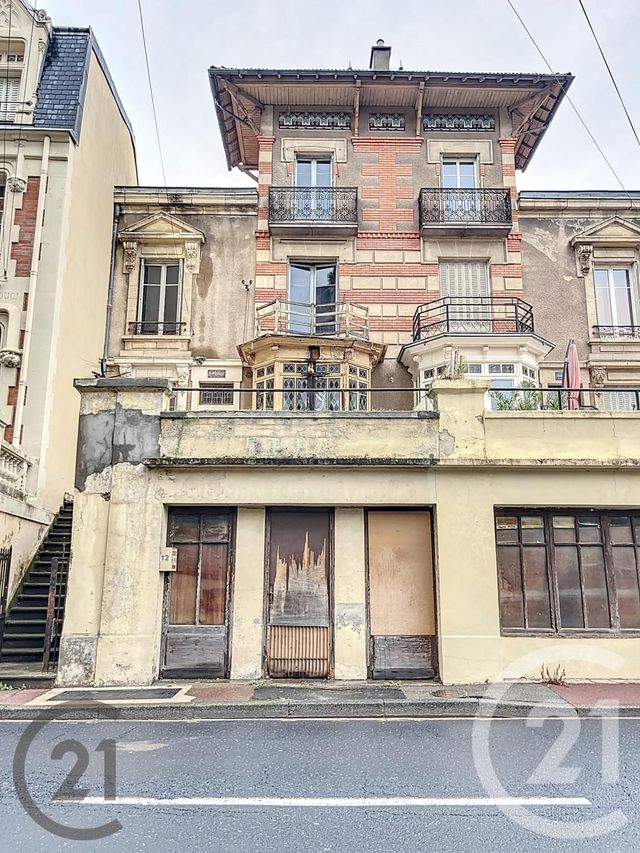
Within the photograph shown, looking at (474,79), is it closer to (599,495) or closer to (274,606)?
(599,495)

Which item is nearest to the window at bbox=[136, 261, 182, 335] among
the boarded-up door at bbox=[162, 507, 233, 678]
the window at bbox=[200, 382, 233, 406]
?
the window at bbox=[200, 382, 233, 406]

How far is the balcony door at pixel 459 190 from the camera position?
63.9 ft

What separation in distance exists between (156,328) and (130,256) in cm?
243

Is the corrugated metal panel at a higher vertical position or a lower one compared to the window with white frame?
lower

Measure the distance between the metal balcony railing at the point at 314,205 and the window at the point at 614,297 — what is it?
7.82 metres

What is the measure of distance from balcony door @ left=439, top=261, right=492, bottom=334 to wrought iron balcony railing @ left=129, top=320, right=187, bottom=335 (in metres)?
7.93

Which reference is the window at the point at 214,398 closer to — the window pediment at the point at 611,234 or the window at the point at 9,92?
the window at the point at 9,92

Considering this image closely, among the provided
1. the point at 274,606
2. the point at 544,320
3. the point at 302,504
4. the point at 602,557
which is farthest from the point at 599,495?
the point at 544,320

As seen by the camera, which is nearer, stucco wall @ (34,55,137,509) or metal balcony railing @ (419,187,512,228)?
stucco wall @ (34,55,137,509)

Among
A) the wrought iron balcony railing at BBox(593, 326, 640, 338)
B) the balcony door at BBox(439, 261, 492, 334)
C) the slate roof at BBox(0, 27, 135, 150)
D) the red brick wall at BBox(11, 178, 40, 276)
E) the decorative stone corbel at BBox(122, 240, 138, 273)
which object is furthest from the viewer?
the decorative stone corbel at BBox(122, 240, 138, 273)

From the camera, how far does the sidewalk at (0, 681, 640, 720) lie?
25.6ft

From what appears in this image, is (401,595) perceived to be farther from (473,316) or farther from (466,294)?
(466,294)

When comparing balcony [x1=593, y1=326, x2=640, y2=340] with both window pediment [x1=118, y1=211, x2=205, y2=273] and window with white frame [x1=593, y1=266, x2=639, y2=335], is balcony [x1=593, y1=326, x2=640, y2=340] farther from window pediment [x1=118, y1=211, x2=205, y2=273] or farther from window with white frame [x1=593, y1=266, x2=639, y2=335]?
window pediment [x1=118, y1=211, x2=205, y2=273]

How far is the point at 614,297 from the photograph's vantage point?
19.5m
